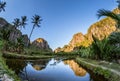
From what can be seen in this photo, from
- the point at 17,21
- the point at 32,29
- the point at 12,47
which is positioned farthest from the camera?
the point at 17,21

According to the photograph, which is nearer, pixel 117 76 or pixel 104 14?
pixel 104 14

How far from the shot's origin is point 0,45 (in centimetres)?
4944

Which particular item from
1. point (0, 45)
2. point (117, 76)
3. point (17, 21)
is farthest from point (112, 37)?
point (17, 21)

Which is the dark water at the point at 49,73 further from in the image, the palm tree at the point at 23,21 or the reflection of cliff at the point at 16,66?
the palm tree at the point at 23,21

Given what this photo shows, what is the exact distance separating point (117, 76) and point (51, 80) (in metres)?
5.49

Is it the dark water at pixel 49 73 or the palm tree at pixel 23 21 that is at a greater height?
the palm tree at pixel 23 21

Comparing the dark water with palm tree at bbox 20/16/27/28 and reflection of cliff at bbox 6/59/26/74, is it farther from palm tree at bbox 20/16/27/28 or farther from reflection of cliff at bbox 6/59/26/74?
palm tree at bbox 20/16/27/28

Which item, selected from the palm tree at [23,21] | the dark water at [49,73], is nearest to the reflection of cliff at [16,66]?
the dark water at [49,73]

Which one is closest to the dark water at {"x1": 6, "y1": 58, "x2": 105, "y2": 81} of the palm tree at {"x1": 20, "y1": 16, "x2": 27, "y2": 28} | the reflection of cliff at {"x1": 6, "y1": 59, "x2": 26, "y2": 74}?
the reflection of cliff at {"x1": 6, "y1": 59, "x2": 26, "y2": 74}

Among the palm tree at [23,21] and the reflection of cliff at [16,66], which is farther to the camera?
the palm tree at [23,21]

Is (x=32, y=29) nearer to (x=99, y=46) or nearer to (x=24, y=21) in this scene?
(x=24, y=21)

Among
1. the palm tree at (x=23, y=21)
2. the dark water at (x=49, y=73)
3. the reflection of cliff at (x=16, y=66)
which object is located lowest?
the dark water at (x=49, y=73)

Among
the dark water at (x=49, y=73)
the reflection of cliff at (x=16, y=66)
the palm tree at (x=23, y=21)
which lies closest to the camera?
the dark water at (x=49, y=73)

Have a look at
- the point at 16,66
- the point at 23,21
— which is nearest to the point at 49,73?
the point at 16,66
